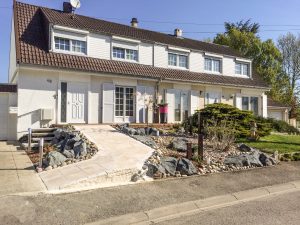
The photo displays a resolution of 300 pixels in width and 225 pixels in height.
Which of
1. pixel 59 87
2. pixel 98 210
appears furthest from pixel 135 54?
pixel 98 210

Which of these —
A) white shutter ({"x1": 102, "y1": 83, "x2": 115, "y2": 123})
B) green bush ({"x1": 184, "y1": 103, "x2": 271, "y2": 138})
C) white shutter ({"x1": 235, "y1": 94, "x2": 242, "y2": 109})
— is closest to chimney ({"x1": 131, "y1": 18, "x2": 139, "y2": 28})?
white shutter ({"x1": 102, "y1": 83, "x2": 115, "y2": 123})

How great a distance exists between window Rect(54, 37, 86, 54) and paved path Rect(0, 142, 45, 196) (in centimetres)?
678

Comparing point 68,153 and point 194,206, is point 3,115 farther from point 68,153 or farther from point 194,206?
point 194,206

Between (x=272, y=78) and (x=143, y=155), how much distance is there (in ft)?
110

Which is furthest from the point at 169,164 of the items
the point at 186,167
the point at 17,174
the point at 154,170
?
the point at 17,174

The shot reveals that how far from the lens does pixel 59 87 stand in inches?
608

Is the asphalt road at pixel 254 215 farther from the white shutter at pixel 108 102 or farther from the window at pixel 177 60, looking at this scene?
the window at pixel 177 60

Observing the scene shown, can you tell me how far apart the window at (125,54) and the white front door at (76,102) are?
3.22m

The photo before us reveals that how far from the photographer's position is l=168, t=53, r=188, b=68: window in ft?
68.1

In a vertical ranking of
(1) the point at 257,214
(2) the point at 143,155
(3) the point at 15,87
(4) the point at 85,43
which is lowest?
(1) the point at 257,214

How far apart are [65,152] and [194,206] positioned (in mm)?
4910

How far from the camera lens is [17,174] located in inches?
319

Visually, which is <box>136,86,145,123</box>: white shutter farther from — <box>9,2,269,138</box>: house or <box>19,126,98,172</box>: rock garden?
<box>19,126,98,172</box>: rock garden

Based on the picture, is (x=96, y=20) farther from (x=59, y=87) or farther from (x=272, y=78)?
(x=272, y=78)
